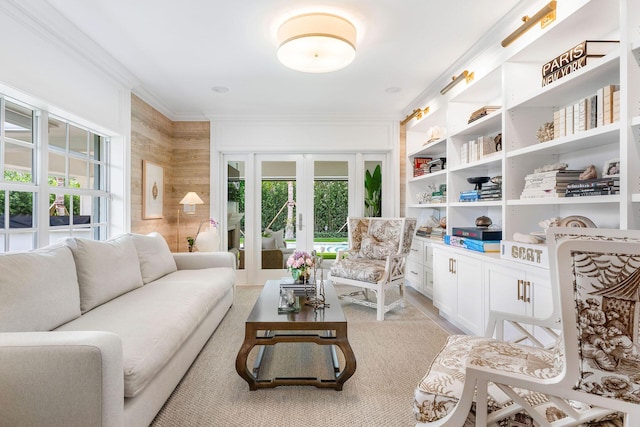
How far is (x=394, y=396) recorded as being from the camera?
1892 mm

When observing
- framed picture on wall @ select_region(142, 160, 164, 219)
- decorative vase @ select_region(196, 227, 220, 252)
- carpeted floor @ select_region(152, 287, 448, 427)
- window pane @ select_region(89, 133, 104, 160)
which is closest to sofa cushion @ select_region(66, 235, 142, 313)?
carpeted floor @ select_region(152, 287, 448, 427)

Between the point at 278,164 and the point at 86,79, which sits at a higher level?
the point at 86,79

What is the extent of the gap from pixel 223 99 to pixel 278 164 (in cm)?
122

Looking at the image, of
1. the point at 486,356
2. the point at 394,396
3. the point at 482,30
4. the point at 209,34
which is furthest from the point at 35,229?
the point at 482,30

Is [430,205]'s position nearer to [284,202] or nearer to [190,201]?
[284,202]

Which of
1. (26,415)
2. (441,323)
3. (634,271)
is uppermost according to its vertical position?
(634,271)

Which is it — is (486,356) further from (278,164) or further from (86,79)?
(278,164)

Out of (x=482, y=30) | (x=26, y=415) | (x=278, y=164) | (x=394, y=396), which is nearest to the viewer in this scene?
(x=26, y=415)

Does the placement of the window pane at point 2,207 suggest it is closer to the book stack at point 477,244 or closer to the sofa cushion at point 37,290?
the sofa cushion at point 37,290

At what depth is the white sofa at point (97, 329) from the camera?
1178 millimetres

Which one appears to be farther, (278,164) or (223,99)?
(278,164)

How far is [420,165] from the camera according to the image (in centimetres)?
436

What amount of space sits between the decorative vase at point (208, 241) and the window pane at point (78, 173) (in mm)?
1439

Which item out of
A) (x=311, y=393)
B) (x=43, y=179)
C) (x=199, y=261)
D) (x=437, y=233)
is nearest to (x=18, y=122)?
(x=43, y=179)
